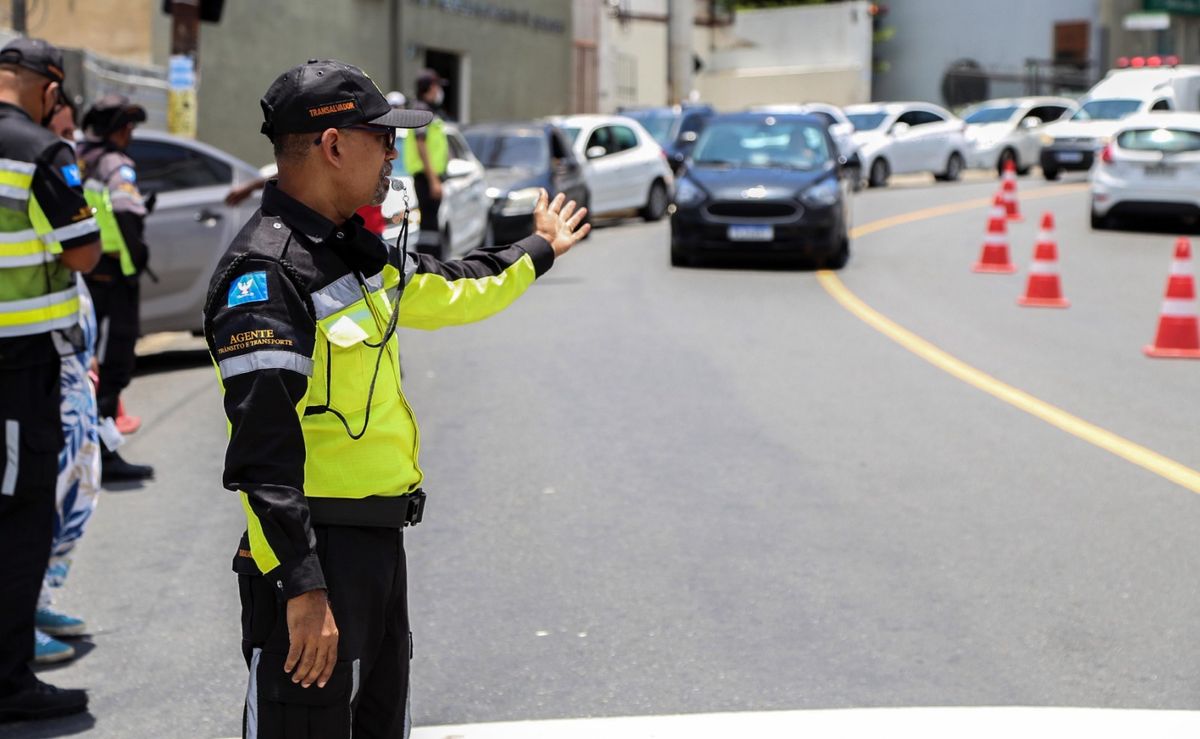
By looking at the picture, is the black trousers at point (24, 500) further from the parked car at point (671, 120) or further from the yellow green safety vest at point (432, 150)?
the parked car at point (671, 120)

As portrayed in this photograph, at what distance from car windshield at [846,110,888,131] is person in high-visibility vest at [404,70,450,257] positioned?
23496 millimetres

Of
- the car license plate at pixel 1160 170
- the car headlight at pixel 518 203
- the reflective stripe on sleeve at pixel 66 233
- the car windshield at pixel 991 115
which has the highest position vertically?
the car windshield at pixel 991 115

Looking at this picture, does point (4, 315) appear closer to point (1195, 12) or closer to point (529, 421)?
point (529, 421)

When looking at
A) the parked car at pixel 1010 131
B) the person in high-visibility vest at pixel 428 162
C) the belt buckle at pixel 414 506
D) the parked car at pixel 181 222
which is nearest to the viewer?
the belt buckle at pixel 414 506

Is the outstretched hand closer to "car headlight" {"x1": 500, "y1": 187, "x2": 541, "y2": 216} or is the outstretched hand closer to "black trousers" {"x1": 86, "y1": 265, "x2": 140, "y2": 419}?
"black trousers" {"x1": 86, "y1": 265, "x2": 140, "y2": 419}

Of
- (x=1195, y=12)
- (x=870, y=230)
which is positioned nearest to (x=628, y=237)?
(x=870, y=230)

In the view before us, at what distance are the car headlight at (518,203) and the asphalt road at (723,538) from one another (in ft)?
22.3

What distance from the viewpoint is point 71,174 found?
5.14 meters

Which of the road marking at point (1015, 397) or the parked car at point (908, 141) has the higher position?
the parked car at point (908, 141)

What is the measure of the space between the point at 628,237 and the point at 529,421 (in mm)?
13682

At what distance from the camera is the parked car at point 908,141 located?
34991 millimetres

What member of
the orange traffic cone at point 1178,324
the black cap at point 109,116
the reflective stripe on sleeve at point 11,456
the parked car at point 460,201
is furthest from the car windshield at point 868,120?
the reflective stripe on sleeve at point 11,456

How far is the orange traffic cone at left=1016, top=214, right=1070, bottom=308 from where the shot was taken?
49.8ft

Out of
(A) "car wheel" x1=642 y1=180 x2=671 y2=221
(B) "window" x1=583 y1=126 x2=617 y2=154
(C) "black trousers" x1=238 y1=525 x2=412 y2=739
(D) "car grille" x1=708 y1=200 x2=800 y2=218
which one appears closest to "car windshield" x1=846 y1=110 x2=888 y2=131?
(A) "car wheel" x1=642 y1=180 x2=671 y2=221
